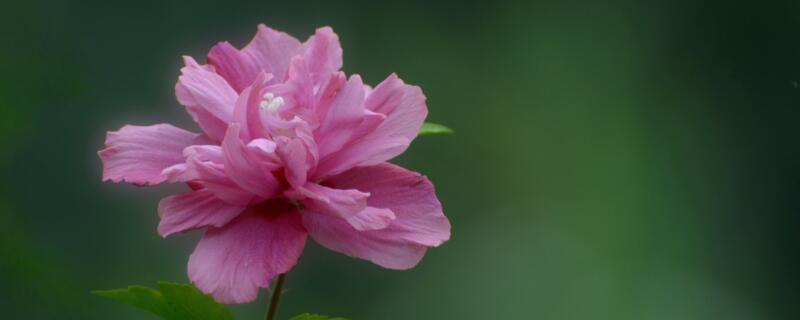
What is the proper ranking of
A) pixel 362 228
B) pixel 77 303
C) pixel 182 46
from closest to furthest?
pixel 362 228, pixel 77 303, pixel 182 46

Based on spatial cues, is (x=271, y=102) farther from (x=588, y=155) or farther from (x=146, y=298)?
(x=588, y=155)

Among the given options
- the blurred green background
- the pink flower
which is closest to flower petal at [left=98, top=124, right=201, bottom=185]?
the pink flower

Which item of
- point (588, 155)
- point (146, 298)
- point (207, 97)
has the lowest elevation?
point (588, 155)

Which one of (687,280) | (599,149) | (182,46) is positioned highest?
(182,46)

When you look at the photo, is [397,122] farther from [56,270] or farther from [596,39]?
[596,39]

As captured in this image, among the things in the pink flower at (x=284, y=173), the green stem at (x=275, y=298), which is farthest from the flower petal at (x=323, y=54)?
the green stem at (x=275, y=298)

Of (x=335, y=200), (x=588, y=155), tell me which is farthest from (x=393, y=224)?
(x=588, y=155)

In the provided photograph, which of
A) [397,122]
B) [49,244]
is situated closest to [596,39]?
[49,244]
